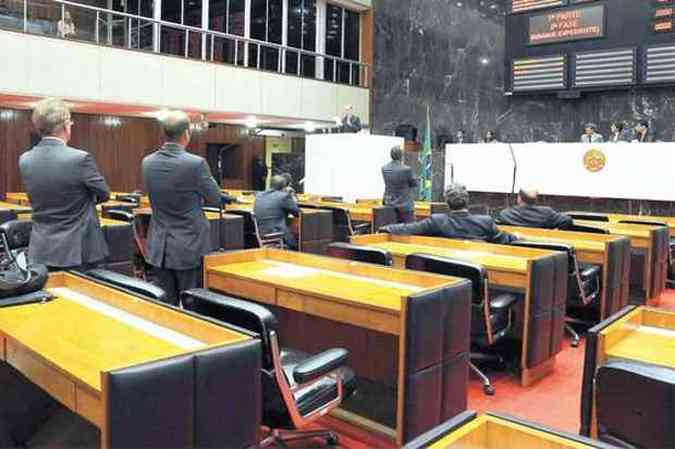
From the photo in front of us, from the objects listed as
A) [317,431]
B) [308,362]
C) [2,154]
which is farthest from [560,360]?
[2,154]

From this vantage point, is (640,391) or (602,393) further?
(602,393)

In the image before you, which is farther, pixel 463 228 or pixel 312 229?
pixel 312 229

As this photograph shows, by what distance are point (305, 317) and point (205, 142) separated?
36.6ft

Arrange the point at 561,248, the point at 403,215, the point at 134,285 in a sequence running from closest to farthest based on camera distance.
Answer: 1. the point at 134,285
2. the point at 561,248
3. the point at 403,215

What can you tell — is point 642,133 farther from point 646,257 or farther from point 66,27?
point 66,27

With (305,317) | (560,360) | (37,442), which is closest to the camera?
(37,442)

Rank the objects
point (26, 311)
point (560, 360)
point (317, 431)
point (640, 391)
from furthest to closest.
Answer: point (560, 360), point (317, 431), point (26, 311), point (640, 391)

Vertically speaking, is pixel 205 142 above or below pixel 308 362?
above

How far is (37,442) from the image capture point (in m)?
2.52

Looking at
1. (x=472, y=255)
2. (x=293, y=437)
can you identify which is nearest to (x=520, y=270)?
(x=472, y=255)

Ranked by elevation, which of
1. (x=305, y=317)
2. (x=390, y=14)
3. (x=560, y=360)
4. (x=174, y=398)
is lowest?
(x=560, y=360)

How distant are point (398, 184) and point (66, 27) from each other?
5701mm

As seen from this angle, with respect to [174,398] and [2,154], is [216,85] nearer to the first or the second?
[2,154]

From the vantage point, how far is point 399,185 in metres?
7.50
